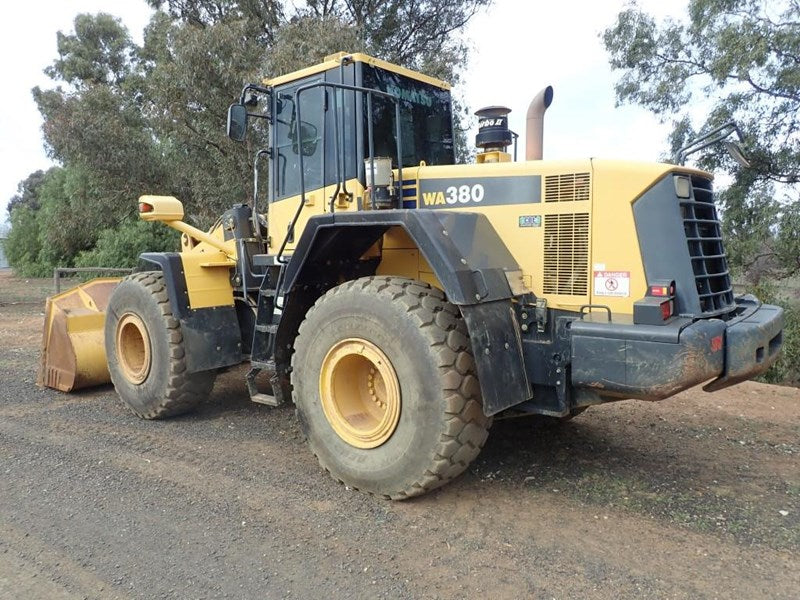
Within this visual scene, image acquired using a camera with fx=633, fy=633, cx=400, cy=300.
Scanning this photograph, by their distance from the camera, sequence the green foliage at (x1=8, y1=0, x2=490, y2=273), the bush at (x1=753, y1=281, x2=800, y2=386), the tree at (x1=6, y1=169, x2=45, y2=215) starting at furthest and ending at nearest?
the tree at (x1=6, y1=169, x2=45, y2=215) → the green foliage at (x1=8, y1=0, x2=490, y2=273) → the bush at (x1=753, y1=281, x2=800, y2=386)

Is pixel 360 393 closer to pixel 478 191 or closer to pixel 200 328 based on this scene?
pixel 478 191

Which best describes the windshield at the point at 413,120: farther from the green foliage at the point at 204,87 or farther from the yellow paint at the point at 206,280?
the green foliage at the point at 204,87

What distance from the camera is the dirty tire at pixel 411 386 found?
348cm

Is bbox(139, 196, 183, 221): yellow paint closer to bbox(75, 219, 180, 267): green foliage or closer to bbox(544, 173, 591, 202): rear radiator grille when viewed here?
bbox(544, 173, 591, 202): rear radiator grille

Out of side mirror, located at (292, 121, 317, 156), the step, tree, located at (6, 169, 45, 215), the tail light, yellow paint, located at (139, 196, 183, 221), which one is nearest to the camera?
the tail light

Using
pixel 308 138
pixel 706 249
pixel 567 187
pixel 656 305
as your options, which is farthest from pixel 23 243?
pixel 656 305

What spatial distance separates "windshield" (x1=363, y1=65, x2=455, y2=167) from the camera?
4.68 meters

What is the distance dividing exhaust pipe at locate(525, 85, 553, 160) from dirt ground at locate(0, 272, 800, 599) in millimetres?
2129

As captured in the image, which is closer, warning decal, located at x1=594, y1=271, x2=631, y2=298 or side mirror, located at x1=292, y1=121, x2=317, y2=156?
warning decal, located at x1=594, y1=271, x2=631, y2=298

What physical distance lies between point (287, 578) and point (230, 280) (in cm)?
328

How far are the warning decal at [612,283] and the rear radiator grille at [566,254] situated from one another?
2.4 inches

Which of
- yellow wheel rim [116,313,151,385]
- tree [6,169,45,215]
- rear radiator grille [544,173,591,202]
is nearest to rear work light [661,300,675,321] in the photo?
rear radiator grille [544,173,591,202]

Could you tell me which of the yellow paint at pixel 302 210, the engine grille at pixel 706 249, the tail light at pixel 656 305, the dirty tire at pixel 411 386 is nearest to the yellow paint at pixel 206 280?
the yellow paint at pixel 302 210

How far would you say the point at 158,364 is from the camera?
5.36 meters
